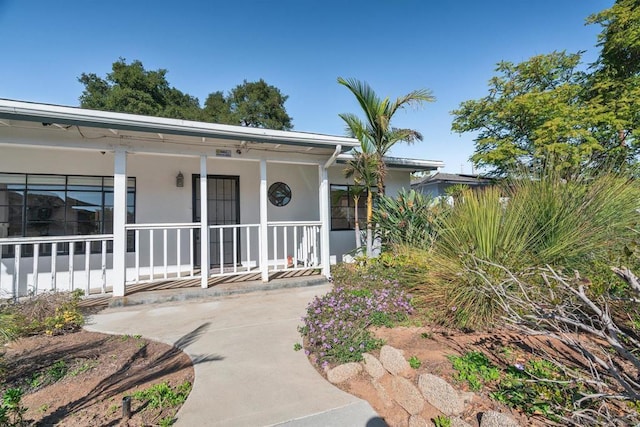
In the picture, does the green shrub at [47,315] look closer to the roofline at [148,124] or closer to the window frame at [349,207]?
the roofline at [148,124]

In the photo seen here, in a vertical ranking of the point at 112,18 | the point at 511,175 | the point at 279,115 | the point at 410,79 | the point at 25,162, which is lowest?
the point at 511,175

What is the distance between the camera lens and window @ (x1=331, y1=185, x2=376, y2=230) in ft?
25.4

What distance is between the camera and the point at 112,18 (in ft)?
23.7

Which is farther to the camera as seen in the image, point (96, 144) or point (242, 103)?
point (242, 103)

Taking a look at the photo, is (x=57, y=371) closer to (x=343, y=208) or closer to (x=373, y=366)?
(x=373, y=366)

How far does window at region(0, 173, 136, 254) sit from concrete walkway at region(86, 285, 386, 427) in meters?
2.32

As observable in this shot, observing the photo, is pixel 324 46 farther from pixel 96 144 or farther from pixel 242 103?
pixel 242 103

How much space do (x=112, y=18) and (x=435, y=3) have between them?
815 cm

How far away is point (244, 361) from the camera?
8.85 feet

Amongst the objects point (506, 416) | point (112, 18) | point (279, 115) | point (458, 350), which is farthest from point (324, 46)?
point (279, 115)

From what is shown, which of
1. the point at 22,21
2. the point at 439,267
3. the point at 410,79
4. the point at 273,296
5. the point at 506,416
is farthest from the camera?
the point at 410,79

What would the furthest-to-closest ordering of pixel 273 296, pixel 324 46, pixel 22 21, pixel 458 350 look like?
pixel 324 46 → pixel 22 21 → pixel 273 296 → pixel 458 350

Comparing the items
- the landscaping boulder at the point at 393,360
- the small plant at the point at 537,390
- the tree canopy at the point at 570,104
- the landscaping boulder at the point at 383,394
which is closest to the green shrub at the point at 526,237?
the small plant at the point at 537,390

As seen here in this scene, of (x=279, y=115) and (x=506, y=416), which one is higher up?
(x=279, y=115)
